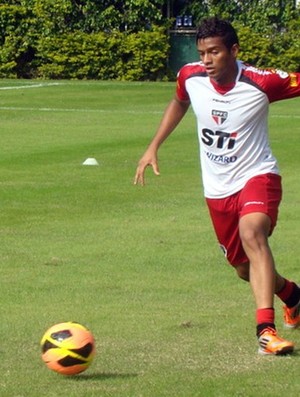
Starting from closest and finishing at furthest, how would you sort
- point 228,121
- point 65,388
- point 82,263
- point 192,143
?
point 65,388, point 228,121, point 82,263, point 192,143

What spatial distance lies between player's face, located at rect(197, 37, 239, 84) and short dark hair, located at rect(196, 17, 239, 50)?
0.02m

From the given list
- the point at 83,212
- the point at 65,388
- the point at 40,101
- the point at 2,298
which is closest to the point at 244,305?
the point at 2,298

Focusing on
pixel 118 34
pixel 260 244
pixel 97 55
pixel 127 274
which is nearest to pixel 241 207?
pixel 260 244

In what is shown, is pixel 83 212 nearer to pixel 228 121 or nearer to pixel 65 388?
pixel 228 121

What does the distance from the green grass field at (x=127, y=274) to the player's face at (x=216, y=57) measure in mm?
1712

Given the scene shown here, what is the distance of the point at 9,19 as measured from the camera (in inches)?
1702

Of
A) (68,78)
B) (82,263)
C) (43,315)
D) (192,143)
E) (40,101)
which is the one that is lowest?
(68,78)

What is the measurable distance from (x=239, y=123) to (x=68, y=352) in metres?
1.94

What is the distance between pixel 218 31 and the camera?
800 cm

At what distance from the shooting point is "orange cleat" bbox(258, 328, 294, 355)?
7.67 meters

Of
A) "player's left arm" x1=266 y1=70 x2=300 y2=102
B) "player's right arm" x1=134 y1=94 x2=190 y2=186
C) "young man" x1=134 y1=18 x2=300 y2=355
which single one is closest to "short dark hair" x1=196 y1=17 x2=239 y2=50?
"young man" x1=134 y1=18 x2=300 y2=355

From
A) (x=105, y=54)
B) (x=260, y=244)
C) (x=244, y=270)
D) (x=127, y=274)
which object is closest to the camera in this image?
(x=260, y=244)

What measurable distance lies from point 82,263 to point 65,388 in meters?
4.62

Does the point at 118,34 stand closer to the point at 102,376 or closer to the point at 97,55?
the point at 97,55
